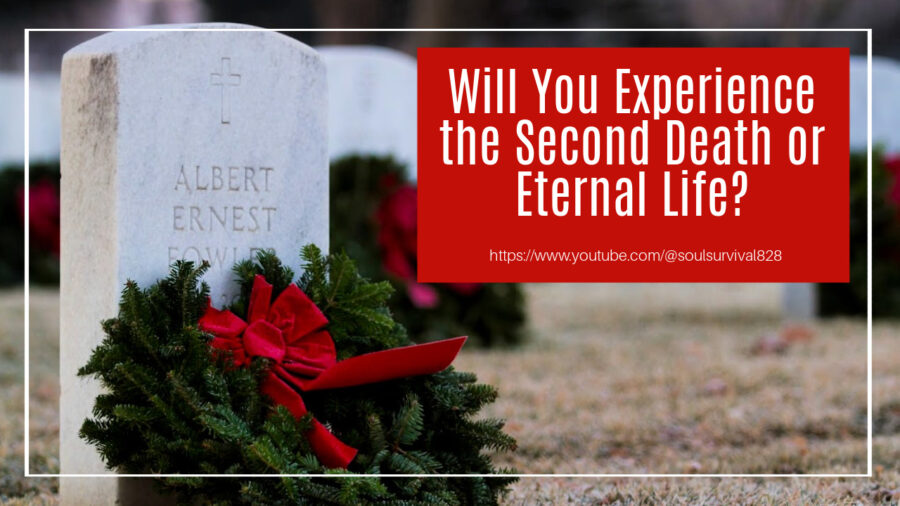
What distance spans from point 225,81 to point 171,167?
0.27 meters

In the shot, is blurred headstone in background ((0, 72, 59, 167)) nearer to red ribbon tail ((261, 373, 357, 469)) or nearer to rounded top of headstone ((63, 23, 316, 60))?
rounded top of headstone ((63, 23, 316, 60))

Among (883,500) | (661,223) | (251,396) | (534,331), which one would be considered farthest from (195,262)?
(534,331)

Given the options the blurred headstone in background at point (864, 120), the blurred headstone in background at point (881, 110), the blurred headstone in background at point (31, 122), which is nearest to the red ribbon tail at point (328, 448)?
the blurred headstone in background at point (864, 120)

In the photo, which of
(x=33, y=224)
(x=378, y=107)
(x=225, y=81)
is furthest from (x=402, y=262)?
(x=33, y=224)

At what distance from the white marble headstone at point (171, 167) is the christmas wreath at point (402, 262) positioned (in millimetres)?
3390

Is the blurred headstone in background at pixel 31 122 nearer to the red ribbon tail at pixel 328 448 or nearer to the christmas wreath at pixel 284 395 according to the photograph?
the christmas wreath at pixel 284 395

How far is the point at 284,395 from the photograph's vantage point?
8.90 ft

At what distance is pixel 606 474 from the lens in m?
3.52

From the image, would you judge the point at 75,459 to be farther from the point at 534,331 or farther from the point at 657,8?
the point at 657,8

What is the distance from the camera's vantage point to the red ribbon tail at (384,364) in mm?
2709

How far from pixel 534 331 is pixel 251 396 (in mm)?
5231

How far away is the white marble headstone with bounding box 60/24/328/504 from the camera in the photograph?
281 centimetres

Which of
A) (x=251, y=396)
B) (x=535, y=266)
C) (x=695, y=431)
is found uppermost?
(x=535, y=266)

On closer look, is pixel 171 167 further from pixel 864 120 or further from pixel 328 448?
pixel 864 120
